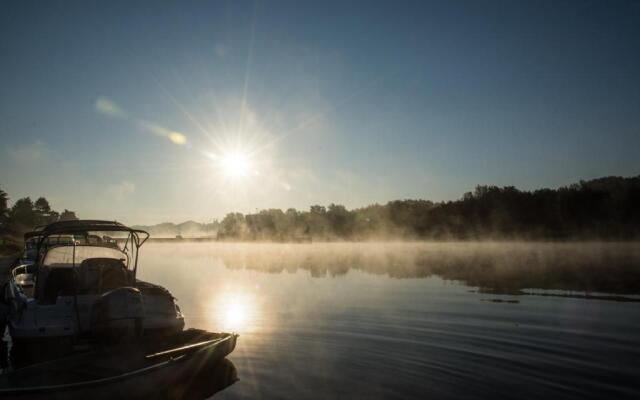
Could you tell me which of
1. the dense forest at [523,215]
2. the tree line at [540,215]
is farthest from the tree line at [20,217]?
the tree line at [540,215]

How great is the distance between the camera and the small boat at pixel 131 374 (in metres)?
8.82

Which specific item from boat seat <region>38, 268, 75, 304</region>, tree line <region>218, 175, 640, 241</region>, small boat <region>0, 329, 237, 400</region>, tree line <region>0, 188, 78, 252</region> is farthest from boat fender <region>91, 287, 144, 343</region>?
tree line <region>218, 175, 640, 241</region>

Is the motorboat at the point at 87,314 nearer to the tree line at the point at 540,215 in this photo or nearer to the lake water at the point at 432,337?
the lake water at the point at 432,337

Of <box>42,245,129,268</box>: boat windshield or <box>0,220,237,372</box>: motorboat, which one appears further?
<box>42,245,129,268</box>: boat windshield

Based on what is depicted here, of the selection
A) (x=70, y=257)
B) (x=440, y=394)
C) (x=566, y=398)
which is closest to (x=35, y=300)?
(x=70, y=257)

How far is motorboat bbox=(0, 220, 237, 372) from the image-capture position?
12.6m

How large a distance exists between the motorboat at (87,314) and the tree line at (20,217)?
84.6m

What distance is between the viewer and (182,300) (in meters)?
26.9

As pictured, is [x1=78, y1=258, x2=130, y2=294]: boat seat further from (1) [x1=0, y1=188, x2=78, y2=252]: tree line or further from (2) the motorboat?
(1) [x1=0, y1=188, x2=78, y2=252]: tree line

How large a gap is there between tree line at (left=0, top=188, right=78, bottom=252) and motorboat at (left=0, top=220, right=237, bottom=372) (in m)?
84.6

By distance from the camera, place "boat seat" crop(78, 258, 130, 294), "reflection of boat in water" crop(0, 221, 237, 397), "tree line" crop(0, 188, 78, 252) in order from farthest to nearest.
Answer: "tree line" crop(0, 188, 78, 252) → "boat seat" crop(78, 258, 130, 294) → "reflection of boat in water" crop(0, 221, 237, 397)

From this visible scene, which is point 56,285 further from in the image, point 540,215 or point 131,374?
point 540,215

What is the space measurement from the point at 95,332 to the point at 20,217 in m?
153

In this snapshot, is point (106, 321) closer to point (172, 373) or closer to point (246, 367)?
point (172, 373)
